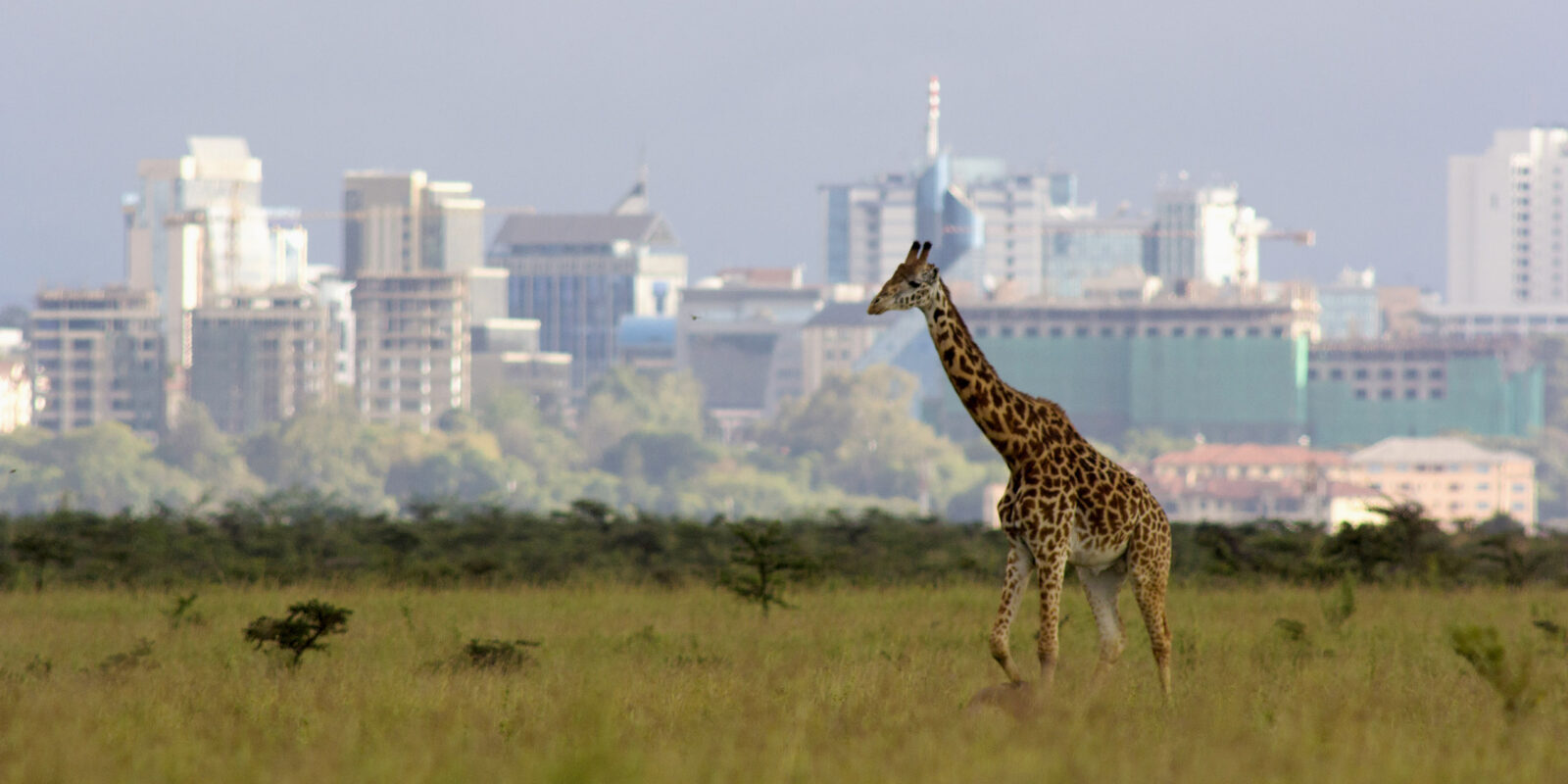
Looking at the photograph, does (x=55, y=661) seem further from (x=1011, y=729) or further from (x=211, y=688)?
(x=1011, y=729)

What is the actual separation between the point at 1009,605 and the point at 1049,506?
67 cm

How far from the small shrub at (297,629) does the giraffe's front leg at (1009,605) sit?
236 inches

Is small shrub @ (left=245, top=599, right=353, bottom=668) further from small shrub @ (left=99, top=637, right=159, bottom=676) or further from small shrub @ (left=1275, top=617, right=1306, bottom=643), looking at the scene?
small shrub @ (left=1275, top=617, right=1306, bottom=643)

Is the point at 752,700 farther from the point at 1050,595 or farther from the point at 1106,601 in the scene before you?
the point at 1106,601

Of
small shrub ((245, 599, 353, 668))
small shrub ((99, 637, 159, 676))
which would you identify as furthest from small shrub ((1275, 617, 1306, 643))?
small shrub ((99, 637, 159, 676))

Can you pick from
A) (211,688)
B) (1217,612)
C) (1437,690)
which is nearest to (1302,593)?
(1217,612)

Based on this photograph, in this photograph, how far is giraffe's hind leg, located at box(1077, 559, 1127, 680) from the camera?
1392cm

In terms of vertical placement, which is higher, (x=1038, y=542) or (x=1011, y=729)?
(x=1038, y=542)

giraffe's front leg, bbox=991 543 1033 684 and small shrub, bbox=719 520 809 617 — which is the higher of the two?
giraffe's front leg, bbox=991 543 1033 684

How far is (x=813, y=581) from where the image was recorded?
88.4 ft

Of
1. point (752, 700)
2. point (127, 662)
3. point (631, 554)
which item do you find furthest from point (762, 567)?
point (631, 554)

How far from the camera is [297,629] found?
17.0m

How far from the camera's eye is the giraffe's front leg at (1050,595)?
1320cm

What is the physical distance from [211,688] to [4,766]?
13.8 feet
